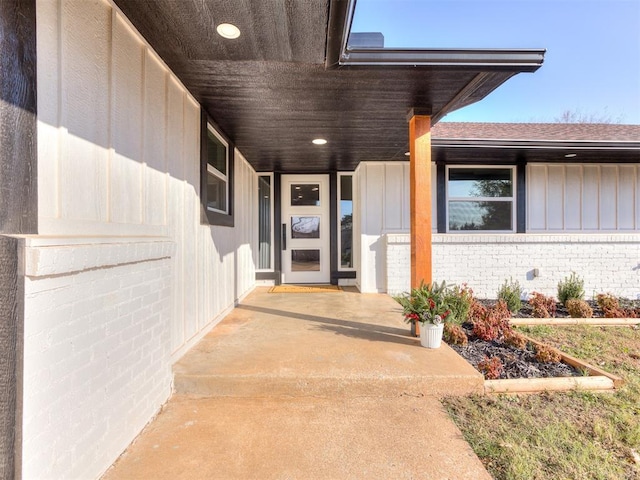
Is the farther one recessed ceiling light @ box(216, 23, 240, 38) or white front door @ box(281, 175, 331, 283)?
white front door @ box(281, 175, 331, 283)

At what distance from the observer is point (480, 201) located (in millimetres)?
6254

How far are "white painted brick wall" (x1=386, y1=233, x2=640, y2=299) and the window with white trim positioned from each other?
3.10 metres

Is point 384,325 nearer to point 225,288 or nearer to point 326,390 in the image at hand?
point 326,390

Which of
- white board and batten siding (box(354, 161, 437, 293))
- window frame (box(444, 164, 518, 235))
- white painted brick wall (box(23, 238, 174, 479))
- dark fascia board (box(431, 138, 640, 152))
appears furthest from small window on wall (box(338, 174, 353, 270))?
white painted brick wall (box(23, 238, 174, 479))

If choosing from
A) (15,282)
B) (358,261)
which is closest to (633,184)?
(358,261)

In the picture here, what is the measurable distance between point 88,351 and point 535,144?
21.1 feet

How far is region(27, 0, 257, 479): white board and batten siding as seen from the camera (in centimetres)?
134

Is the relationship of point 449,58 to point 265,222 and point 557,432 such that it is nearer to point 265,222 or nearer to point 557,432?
point 557,432

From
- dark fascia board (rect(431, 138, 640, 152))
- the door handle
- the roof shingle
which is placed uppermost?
the roof shingle

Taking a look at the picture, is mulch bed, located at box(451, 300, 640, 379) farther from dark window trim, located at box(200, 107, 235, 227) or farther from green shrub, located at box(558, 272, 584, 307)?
dark window trim, located at box(200, 107, 235, 227)

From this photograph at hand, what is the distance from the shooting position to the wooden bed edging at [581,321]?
164 inches

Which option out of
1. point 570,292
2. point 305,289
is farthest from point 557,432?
point 305,289

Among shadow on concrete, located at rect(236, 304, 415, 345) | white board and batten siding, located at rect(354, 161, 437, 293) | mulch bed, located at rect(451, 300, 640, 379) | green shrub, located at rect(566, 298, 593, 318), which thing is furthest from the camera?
white board and batten siding, located at rect(354, 161, 437, 293)

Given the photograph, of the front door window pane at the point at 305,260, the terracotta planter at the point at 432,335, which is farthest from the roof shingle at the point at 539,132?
the terracotta planter at the point at 432,335
